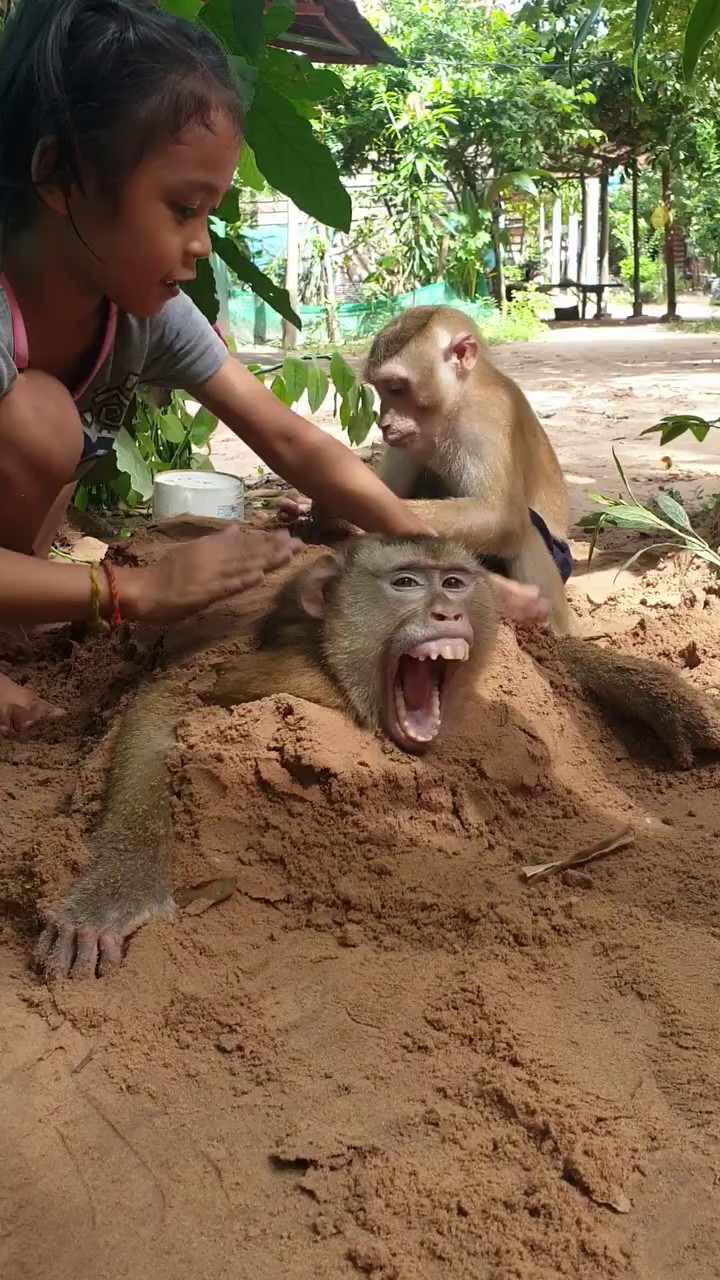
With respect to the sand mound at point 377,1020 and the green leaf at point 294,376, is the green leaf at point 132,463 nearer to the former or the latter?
the green leaf at point 294,376

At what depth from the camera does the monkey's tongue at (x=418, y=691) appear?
128 inches

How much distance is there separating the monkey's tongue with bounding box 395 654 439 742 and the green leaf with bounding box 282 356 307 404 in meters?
3.43

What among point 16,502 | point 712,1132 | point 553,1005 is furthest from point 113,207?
point 712,1132

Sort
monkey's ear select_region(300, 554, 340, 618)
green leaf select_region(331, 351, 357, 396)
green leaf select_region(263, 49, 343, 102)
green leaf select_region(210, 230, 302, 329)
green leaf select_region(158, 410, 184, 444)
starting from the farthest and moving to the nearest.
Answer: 1. green leaf select_region(158, 410, 184, 444)
2. green leaf select_region(331, 351, 357, 396)
3. green leaf select_region(210, 230, 302, 329)
4. green leaf select_region(263, 49, 343, 102)
5. monkey's ear select_region(300, 554, 340, 618)

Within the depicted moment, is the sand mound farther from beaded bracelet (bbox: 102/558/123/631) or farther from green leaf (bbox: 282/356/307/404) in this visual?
green leaf (bbox: 282/356/307/404)

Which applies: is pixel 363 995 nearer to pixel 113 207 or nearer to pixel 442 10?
pixel 113 207

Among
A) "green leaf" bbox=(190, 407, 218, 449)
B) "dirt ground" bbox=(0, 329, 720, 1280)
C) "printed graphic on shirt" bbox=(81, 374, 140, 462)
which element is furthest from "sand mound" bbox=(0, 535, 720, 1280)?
"green leaf" bbox=(190, 407, 218, 449)

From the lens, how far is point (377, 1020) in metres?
2.26

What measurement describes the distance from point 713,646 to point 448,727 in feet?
4.77

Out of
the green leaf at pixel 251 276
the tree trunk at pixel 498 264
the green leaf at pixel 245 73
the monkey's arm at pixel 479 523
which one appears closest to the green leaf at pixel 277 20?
the green leaf at pixel 245 73

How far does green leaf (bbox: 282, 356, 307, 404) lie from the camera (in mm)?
6355

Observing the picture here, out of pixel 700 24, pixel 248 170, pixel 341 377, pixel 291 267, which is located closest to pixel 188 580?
pixel 700 24

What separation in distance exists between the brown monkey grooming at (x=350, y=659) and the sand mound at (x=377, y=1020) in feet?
0.33

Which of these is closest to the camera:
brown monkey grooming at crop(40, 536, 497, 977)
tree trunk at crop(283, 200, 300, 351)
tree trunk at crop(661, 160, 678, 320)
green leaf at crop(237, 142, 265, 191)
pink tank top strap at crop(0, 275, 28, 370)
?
brown monkey grooming at crop(40, 536, 497, 977)
